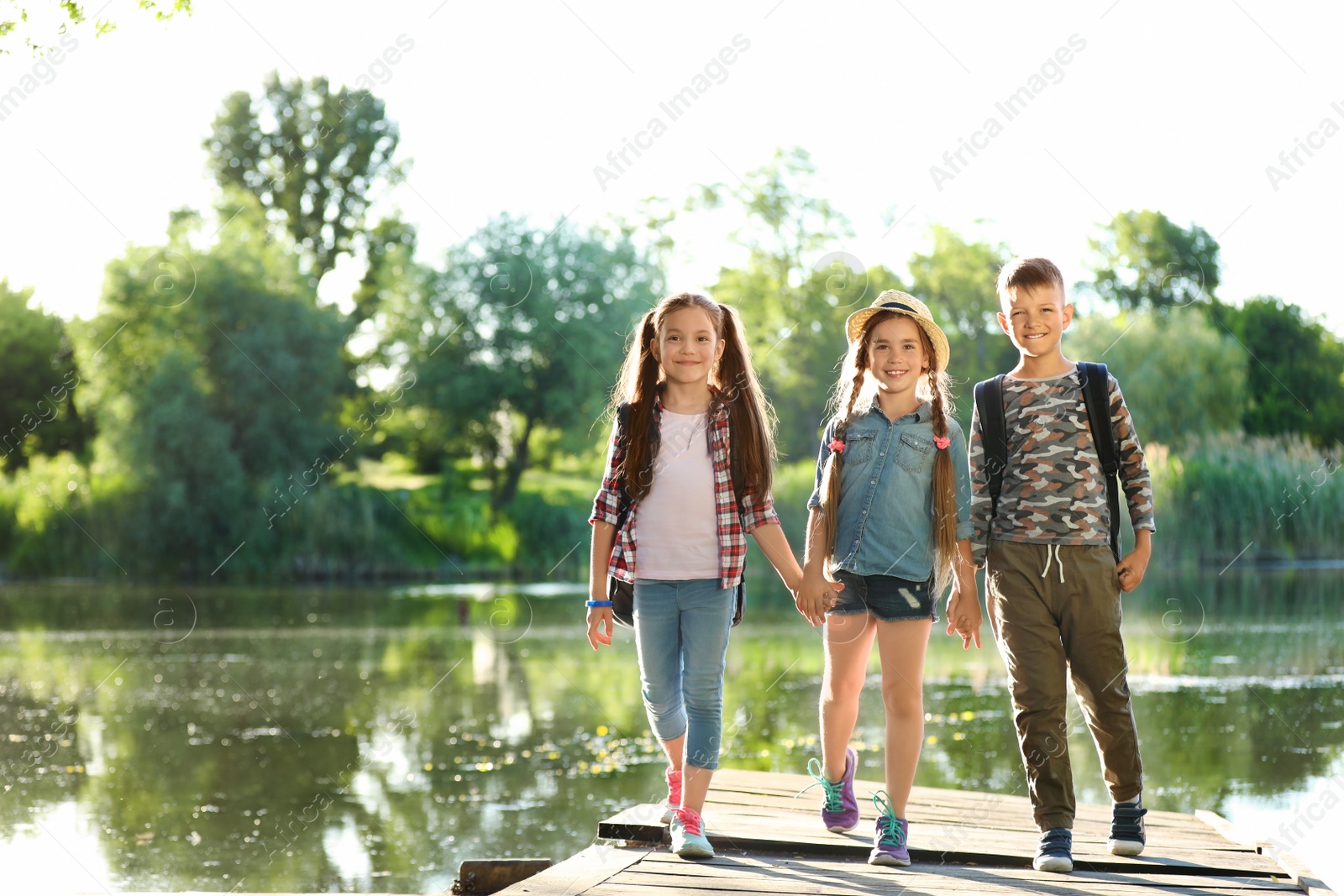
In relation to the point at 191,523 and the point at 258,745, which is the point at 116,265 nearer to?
the point at 191,523

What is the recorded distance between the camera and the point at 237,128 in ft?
124

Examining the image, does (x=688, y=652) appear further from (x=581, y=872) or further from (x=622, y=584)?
(x=581, y=872)

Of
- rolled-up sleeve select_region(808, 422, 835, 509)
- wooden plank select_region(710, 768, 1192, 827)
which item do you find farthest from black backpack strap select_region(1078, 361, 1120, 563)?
wooden plank select_region(710, 768, 1192, 827)

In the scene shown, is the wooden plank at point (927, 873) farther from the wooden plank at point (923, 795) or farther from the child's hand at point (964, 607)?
the wooden plank at point (923, 795)

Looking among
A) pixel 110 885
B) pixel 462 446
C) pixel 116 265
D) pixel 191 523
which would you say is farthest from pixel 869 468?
pixel 462 446

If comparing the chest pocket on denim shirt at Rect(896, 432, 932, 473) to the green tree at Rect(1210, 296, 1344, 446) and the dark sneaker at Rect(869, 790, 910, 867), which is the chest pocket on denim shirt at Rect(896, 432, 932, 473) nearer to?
the dark sneaker at Rect(869, 790, 910, 867)

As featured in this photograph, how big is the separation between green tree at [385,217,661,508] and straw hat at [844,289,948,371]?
2715 cm

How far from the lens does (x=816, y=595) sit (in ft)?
11.9

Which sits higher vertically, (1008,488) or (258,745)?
(1008,488)

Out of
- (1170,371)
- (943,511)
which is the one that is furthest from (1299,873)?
(1170,371)

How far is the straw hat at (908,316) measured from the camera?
3742 mm

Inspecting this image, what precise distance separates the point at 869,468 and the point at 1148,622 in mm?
12596

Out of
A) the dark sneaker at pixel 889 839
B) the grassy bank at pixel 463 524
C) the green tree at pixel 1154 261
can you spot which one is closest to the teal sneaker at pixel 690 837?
the dark sneaker at pixel 889 839

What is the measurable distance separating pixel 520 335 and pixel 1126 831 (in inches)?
1118
